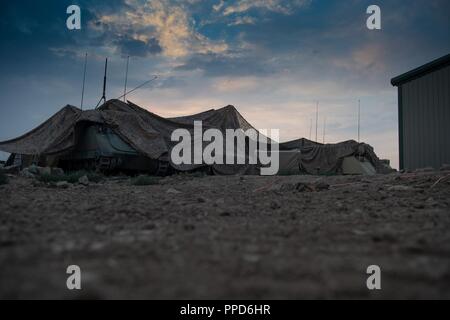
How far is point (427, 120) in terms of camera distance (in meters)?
10.6

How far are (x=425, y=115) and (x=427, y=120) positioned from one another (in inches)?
6.8

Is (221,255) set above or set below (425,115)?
below

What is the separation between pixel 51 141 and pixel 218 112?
21.3 feet

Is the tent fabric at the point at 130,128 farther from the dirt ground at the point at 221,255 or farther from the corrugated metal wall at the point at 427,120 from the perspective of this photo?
the dirt ground at the point at 221,255

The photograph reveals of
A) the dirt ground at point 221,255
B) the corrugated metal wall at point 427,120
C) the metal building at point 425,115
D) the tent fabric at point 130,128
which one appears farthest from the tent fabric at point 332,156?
the dirt ground at point 221,255

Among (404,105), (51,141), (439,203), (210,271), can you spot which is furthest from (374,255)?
(51,141)

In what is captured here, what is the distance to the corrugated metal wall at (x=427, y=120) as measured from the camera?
1002 centimetres

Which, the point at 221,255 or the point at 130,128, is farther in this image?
the point at 130,128

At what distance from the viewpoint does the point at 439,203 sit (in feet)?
13.5

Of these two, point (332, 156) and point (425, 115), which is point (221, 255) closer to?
point (425, 115)

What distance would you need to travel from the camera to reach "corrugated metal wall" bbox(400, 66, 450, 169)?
32.9ft

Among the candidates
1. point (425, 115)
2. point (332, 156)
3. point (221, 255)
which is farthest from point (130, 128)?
point (332, 156)

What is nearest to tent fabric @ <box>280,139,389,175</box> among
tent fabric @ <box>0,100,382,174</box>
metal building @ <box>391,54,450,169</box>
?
tent fabric @ <box>0,100,382,174</box>
